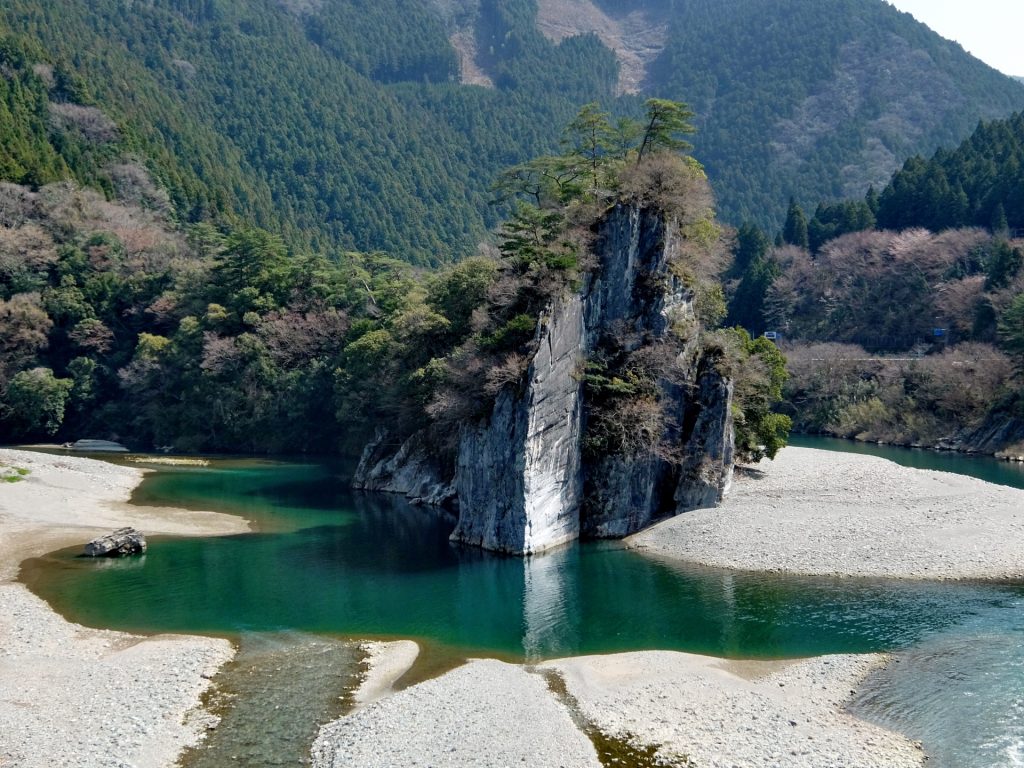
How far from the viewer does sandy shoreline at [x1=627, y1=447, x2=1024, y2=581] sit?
3578cm

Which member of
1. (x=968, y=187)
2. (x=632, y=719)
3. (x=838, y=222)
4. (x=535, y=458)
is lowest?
(x=632, y=719)

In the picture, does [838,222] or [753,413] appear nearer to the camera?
[753,413]

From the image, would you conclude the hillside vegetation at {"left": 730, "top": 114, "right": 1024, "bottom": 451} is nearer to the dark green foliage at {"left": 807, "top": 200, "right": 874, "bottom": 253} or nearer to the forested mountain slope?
the dark green foliage at {"left": 807, "top": 200, "right": 874, "bottom": 253}

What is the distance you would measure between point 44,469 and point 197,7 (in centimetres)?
17188

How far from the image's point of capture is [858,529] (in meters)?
39.3

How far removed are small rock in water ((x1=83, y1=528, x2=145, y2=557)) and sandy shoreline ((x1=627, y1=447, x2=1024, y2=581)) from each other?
2301 cm

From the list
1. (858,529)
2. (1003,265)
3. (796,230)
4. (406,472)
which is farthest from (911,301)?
(858,529)

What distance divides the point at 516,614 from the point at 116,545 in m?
19.6

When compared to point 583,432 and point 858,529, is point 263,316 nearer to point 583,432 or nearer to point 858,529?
point 583,432

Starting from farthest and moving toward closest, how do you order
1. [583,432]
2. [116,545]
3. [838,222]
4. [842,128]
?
[842,128], [838,222], [583,432], [116,545]

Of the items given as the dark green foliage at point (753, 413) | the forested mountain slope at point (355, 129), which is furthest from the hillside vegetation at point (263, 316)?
the forested mountain slope at point (355, 129)

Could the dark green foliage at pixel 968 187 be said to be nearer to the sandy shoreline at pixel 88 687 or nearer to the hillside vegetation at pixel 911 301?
the hillside vegetation at pixel 911 301

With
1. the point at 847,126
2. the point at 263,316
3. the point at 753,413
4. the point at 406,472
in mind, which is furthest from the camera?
the point at 847,126

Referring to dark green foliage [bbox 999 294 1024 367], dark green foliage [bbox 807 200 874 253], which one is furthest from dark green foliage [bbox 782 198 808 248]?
dark green foliage [bbox 999 294 1024 367]
